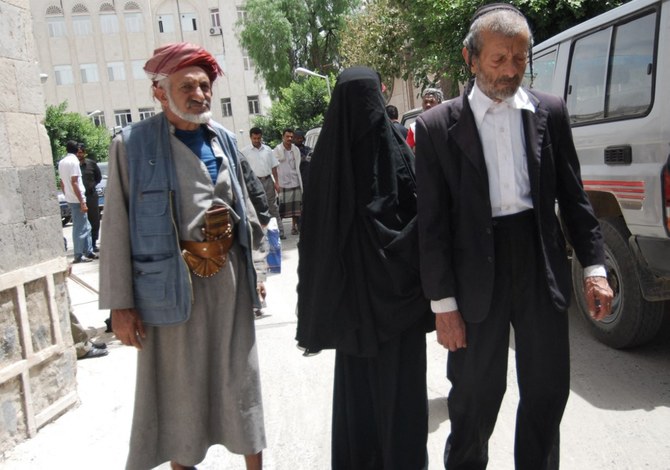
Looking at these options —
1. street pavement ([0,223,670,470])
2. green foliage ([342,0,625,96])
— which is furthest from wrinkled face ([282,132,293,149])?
street pavement ([0,223,670,470])

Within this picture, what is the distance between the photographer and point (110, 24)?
4569cm

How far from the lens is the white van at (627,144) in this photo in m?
3.66

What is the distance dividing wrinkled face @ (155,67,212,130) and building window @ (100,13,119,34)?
1886 inches

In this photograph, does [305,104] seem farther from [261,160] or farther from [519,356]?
[519,356]

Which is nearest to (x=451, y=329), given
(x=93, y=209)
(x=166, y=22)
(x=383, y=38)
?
(x=93, y=209)

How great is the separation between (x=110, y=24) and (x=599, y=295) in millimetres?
49349

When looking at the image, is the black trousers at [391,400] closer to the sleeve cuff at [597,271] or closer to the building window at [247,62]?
the sleeve cuff at [597,271]

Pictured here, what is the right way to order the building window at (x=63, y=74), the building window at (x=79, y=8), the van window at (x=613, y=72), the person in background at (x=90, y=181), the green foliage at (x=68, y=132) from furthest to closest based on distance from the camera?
the building window at (x=63, y=74) < the building window at (x=79, y=8) < the green foliage at (x=68, y=132) < the person in background at (x=90, y=181) < the van window at (x=613, y=72)

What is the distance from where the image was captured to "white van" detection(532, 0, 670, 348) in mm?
3664

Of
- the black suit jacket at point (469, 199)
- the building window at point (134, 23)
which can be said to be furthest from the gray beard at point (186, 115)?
the building window at point (134, 23)

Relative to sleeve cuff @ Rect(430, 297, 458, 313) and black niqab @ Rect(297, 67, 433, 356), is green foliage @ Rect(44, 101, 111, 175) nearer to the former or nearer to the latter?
black niqab @ Rect(297, 67, 433, 356)

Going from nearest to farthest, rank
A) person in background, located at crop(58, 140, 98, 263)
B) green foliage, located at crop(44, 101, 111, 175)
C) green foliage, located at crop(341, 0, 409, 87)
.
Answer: person in background, located at crop(58, 140, 98, 263) → green foliage, located at crop(341, 0, 409, 87) → green foliage, located at crop(44, 101, 111, 175)

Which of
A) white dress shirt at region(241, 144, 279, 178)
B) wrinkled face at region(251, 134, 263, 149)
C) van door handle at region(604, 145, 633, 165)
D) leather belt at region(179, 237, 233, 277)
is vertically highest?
wrinkled face at region(251, 134, 263, 149)

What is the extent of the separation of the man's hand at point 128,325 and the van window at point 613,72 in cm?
322
